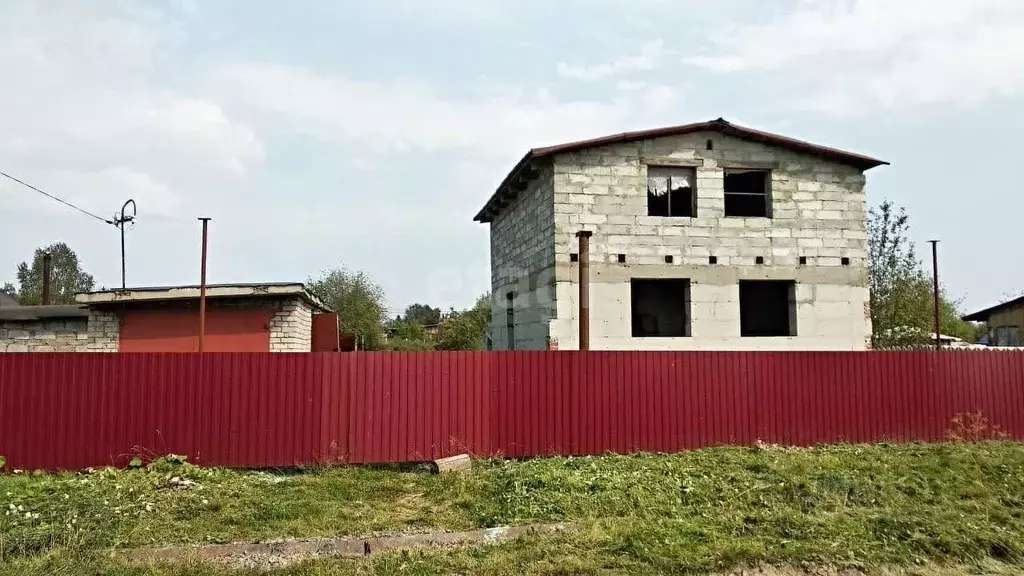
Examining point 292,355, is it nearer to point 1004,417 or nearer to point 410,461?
point 410,461

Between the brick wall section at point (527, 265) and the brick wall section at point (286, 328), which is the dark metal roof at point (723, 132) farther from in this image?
the brick wall section at point (286, 328)

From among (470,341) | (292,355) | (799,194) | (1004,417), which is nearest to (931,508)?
(1004,417)

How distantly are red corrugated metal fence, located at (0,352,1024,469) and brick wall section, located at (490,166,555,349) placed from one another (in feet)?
14.3

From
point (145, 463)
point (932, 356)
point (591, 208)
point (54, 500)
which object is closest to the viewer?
point (54, 500)

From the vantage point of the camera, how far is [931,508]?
7695 millimetres

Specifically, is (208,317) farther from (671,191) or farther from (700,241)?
(700,241)

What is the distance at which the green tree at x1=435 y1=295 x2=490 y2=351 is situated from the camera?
4022 centimetres

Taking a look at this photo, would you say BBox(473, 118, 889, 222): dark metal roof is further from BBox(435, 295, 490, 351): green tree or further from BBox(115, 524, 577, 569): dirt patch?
BBox(435, 295, 490, 351): green tree

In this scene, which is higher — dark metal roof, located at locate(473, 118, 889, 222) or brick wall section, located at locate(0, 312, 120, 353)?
dark metal roof, located at locate(473, 118, 889, 222)

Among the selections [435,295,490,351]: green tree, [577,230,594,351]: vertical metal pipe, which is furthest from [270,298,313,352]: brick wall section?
[435,295,490,351]: green tree

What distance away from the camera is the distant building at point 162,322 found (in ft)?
45.9

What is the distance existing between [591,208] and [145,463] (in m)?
9.59

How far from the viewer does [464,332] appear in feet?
135

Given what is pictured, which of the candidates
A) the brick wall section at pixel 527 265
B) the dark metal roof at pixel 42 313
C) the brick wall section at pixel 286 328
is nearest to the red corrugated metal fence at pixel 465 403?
the brick wall section at pixel 527 265
